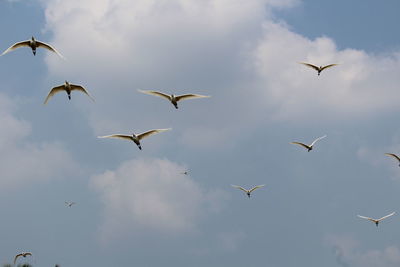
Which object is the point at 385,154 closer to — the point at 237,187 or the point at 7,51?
the point at 237,187

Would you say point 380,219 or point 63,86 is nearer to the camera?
point 63,86

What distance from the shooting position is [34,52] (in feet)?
237

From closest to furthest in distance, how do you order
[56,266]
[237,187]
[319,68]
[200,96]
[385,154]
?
[200,96] → [385,154] → [319,68] → [56,266] → [237,187]

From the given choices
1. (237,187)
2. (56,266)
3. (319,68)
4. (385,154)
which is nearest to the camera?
(385,154)

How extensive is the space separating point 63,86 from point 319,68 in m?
35.0

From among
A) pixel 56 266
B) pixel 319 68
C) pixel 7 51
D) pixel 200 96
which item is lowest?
pixel 56 266

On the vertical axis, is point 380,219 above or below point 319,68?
below

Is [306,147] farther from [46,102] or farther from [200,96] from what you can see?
[46,102]

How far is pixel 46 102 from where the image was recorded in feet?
A: 230

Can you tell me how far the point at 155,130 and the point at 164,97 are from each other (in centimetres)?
421

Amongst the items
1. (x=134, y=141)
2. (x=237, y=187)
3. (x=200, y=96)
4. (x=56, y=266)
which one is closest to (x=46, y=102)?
(x=134, y=141)

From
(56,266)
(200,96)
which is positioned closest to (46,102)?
(200,96)

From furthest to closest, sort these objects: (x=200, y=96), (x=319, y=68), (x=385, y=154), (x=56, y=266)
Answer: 1. (x=56, y=266)
2. (x=319, y=68)
3. (x=385, y=154)
4. (x=200, y=96)

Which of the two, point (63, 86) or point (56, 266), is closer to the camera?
point (63, 86)
